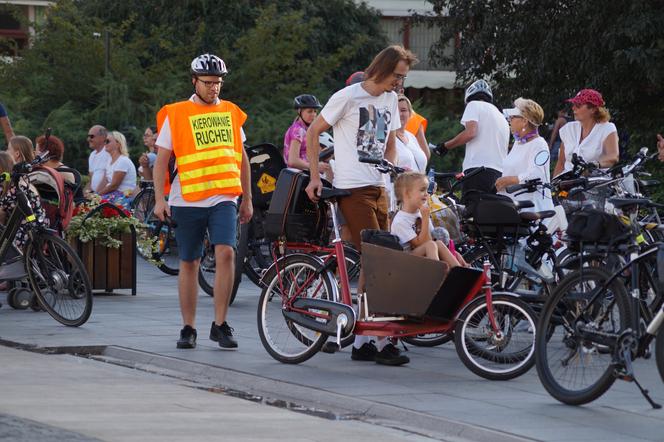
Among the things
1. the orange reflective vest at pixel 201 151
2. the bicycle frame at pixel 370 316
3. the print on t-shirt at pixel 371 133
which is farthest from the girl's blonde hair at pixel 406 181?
the orange reflective vest at pixel 201 151

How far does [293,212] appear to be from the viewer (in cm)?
1011

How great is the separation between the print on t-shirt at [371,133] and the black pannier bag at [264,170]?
3252 mm

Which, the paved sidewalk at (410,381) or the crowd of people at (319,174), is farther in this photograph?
the crowd of people at (319,174)

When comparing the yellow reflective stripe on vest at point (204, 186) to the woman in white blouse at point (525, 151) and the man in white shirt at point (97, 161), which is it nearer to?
the woman in white blouse at point (525, 151)

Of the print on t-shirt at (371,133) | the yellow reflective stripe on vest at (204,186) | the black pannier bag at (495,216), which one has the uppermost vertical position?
the print on t-shirt at (371,133)

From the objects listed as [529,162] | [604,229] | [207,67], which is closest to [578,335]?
[604,229]

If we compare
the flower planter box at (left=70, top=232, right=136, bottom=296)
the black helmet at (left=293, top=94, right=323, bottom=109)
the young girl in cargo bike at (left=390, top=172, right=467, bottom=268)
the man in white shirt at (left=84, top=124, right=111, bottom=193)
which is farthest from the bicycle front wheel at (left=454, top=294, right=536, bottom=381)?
the man in white shirt at (left=84, top=124, right=111, bottom=193)

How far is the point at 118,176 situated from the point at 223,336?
9202 mm

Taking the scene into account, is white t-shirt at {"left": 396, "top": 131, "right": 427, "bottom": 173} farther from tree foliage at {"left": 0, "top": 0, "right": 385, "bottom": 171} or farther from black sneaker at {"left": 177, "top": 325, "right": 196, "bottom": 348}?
tree foliage at {"left": 0, "top": 0, "right": 385, "bottom": 171}

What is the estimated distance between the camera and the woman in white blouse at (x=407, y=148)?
11453mm

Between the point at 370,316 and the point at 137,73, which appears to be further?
the point at 137,73

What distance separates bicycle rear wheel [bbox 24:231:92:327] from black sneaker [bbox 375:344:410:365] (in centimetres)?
272

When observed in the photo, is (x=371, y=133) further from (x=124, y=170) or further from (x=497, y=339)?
(x=124, y=170)

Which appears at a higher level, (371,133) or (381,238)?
(371,133)
